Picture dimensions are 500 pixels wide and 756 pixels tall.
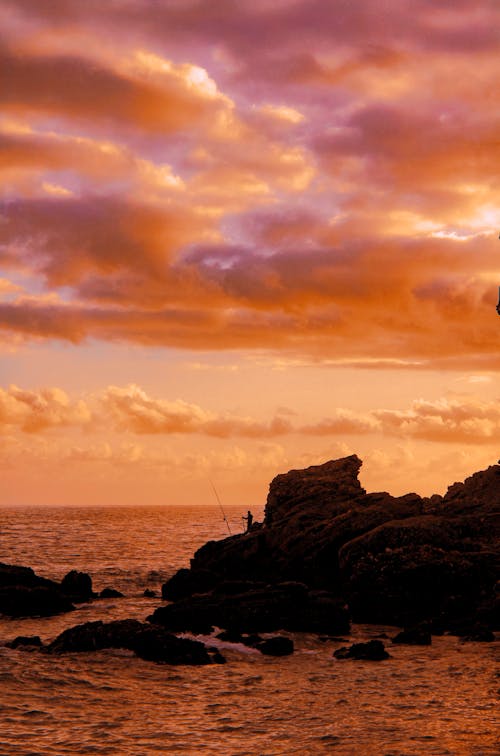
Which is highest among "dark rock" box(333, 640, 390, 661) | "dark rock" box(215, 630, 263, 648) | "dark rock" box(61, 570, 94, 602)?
"dark rock" box(333, 640, 390, 661)

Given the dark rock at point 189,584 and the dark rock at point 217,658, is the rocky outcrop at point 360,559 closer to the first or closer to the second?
the dark rock at point 189,584

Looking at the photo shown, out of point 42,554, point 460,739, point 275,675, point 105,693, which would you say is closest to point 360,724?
point 460,739

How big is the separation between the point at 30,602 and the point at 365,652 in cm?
2180

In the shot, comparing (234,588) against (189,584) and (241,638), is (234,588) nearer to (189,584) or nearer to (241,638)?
(241,638)

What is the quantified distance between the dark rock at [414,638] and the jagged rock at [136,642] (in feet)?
29.9

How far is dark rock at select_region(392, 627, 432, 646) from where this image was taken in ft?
111

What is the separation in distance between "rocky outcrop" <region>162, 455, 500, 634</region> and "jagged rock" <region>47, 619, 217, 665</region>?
414cm

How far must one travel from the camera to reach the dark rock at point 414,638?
111 feet

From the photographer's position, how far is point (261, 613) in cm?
3728

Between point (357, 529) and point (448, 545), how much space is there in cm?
702

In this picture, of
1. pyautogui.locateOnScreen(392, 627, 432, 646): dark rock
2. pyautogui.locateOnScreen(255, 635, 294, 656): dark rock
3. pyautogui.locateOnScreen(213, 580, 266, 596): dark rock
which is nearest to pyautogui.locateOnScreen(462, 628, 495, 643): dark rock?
pyautogui.locateOnScreen(392, 627, 432, 646): dark rock

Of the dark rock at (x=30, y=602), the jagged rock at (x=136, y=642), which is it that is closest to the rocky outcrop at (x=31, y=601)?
the dark rock at (x=30, y=602)

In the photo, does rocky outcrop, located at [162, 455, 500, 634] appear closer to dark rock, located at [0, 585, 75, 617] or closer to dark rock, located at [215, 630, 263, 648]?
dark rock, located at [215, 630, 263, 648]

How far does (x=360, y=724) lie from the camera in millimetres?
22812
